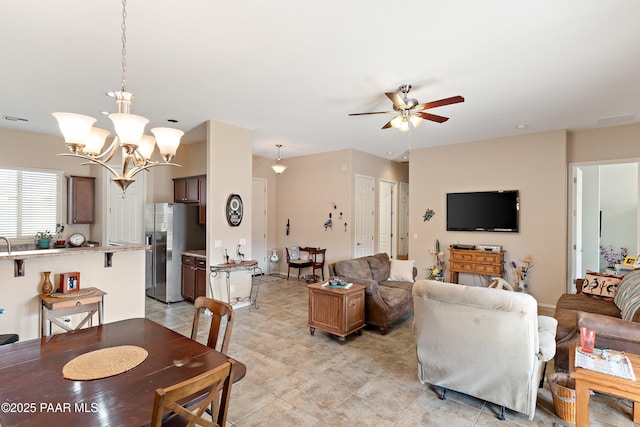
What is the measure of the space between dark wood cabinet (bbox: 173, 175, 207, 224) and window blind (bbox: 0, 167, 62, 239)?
2002 millimetres

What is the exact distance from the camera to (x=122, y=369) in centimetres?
161

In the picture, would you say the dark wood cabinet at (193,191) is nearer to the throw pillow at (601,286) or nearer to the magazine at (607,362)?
the magazine at (607,362)

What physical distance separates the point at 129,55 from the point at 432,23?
2.60 metres

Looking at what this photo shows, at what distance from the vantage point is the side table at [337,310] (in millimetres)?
3652

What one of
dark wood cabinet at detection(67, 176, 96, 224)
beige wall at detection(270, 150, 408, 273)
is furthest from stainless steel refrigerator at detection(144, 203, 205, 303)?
beige wall at detection(270, 150, 408, 273)

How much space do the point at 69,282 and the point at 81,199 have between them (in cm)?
357

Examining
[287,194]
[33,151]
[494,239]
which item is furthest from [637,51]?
[33,151]

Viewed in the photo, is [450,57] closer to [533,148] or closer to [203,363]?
[203,363]

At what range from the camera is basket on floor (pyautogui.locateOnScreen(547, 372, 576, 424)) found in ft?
7.43

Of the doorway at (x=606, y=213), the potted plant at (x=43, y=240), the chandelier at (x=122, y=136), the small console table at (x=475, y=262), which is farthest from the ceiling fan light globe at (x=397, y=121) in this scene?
the potted plant at (x=43, y=240)

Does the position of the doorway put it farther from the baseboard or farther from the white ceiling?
the white ceiling

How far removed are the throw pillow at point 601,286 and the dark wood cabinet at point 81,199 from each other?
8.07 meters

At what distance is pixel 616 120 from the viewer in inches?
186

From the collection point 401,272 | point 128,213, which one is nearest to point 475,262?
point 401,272
